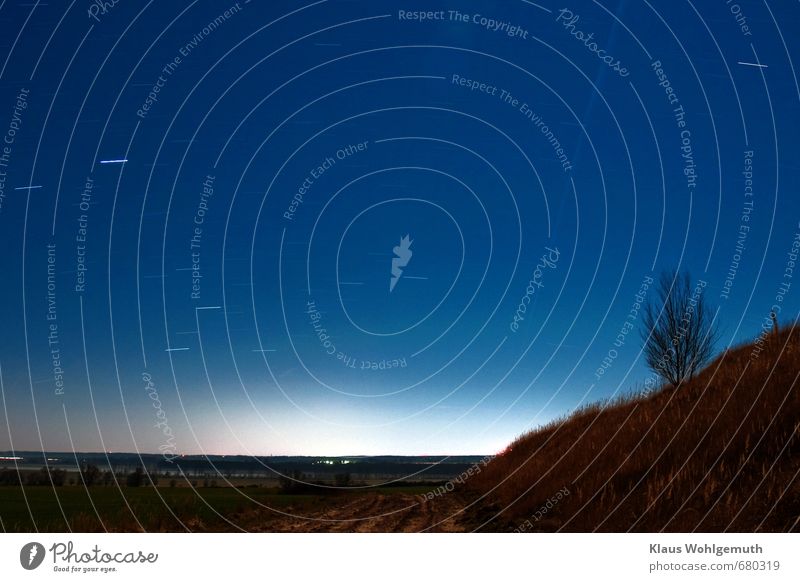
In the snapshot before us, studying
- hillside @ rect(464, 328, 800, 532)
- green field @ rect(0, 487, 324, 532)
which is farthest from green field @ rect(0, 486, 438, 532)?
hillside @ rect(464, 328, 800, 532)

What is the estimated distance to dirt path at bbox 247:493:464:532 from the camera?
1209cm

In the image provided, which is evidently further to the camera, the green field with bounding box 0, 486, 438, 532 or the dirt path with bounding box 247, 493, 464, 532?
the dirt path with bounding box 247, 493, 464, 532

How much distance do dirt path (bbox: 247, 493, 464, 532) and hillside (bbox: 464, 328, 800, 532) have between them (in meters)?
0.65

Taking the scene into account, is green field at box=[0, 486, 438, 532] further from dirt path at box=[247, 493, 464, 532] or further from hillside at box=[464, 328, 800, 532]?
hillside at box=[464, 328, 800, 532]

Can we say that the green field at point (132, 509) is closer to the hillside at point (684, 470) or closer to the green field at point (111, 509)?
the green field at point (111, 509)

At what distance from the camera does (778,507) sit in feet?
31.4

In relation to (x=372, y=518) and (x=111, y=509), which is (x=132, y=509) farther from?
(x=372, y=518)

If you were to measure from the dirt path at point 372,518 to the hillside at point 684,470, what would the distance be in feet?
2.14

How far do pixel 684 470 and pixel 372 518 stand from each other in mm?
5407

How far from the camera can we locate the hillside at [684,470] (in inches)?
388

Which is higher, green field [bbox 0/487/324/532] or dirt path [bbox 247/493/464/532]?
green field [bbox 0/487/324/532]
